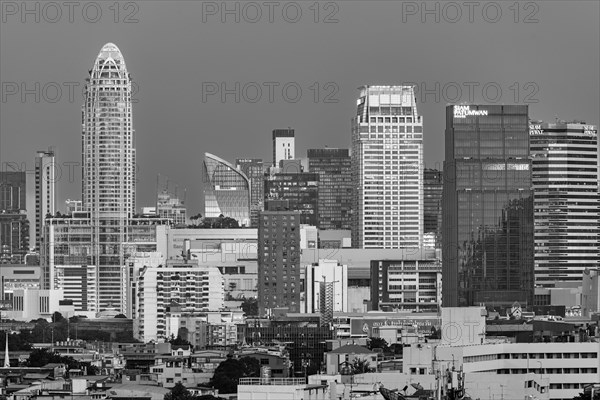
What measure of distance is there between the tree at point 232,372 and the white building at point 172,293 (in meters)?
63.6

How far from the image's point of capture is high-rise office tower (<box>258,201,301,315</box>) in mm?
173250

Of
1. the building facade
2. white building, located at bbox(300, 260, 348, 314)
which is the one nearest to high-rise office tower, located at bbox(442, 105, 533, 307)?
the building facade

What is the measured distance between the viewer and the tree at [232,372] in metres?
86.9

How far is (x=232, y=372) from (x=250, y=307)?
82.8 m

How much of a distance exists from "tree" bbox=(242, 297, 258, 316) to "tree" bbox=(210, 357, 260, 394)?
2729 inches

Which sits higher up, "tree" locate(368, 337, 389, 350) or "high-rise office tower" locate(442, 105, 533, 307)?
"high-rise office tower" locate(442, 105, 533, 307)

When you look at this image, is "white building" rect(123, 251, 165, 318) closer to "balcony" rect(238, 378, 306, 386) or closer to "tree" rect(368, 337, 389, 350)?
"tree" rect(368, 337, 389, 350)

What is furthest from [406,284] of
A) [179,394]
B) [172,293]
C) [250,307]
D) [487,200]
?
[179,394]

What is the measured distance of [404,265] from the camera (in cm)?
18225

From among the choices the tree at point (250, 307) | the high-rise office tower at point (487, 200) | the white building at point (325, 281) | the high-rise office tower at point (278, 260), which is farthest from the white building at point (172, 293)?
the high-rise office tower at point (487, 200)

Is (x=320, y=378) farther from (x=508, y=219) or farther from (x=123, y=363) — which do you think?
(x=508, y=219)

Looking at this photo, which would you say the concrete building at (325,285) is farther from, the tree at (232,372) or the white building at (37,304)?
the tree at (232,372)

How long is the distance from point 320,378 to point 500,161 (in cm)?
9866

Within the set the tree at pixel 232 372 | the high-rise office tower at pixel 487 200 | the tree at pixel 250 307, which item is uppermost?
the high-rise office tower at pixel 487 200
